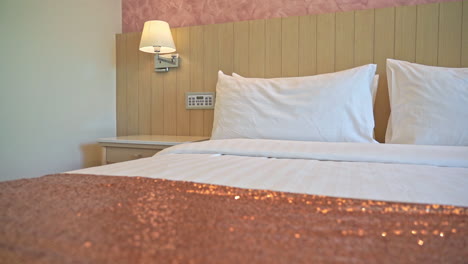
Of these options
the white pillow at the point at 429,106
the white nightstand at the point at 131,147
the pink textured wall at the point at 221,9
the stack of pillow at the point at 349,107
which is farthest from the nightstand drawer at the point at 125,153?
the white pillow at the point at 429,106

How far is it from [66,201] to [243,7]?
6.19ft

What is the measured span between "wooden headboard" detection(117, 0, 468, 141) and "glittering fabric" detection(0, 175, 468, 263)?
142 centimetres

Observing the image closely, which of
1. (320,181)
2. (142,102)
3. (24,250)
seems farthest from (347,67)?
(24,250)

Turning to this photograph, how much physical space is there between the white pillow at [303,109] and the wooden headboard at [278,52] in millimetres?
270

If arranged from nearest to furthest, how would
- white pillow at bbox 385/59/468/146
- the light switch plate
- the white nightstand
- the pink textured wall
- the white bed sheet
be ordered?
the white bed sheet < white pillow at bbox 385/59/468/146 < the white nightstand < the pink textured wall < the light switch plate

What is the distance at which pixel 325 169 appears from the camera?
90 cm

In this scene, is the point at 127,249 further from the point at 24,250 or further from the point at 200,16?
the point at 200,16

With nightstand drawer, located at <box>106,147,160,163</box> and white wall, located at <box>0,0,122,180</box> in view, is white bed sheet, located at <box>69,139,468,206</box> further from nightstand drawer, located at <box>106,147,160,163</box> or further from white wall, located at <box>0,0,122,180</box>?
white wall, located at <box>0,0,122,180</box>

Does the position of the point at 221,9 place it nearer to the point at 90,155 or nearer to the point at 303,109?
the point at 303,109

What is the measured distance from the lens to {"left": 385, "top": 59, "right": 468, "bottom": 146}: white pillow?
1.32 m

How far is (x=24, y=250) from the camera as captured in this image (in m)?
0.38

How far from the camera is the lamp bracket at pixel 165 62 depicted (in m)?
2.22

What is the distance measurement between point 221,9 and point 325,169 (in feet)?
5.44

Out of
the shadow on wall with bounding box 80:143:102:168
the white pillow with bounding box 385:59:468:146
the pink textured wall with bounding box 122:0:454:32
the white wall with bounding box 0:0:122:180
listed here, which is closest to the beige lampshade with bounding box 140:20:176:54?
the pink textured wall with bounding box 122:0:454:32
